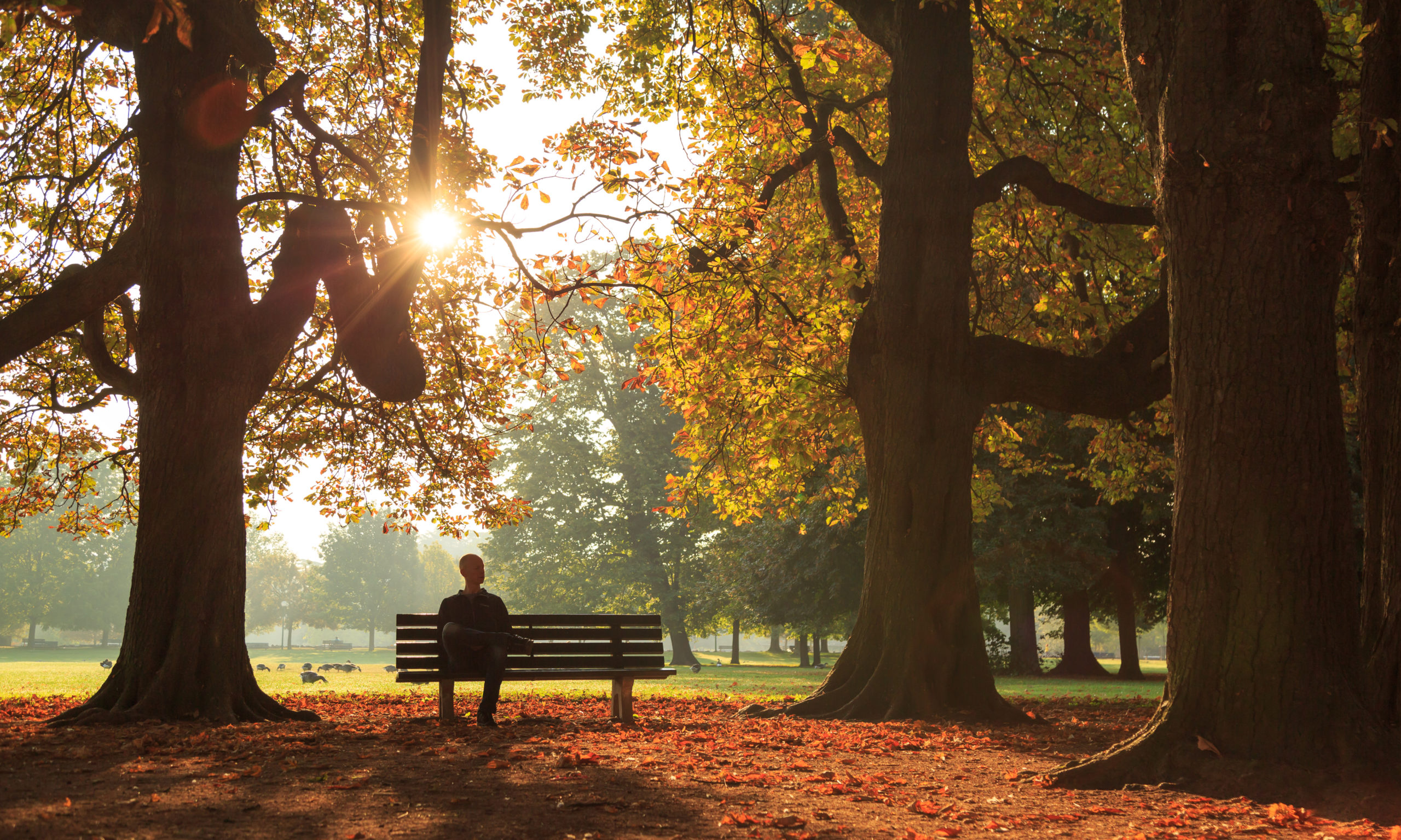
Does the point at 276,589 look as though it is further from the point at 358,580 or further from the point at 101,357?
the point at 101,357

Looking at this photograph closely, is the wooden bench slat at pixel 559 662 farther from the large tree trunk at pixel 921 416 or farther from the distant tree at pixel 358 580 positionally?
the distant tree at pixel 358 580

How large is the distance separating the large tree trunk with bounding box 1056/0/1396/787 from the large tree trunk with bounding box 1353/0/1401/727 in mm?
1250

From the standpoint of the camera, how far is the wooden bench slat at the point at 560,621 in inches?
347

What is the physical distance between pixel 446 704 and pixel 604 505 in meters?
33.7

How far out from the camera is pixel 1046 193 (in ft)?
A: 35.3

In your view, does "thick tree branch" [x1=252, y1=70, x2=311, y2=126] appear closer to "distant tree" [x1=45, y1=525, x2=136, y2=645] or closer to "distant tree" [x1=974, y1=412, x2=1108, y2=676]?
"distant tree" [x1=974, y1=412, x2=1108, y2=676]

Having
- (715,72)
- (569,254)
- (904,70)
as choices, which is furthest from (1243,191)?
(715,72)

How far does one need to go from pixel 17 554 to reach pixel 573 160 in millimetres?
67659

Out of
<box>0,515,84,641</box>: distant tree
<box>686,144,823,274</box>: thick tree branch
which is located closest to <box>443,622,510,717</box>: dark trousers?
<box>686,144,823,274</box>: thick tree branch

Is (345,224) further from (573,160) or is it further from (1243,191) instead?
(1243,191)

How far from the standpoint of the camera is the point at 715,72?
486 inches

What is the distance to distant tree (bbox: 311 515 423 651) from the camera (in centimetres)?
7675

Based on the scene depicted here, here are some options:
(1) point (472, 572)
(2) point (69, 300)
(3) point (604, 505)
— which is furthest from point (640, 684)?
(3) point (604, 505)

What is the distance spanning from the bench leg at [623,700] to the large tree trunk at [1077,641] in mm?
20573
